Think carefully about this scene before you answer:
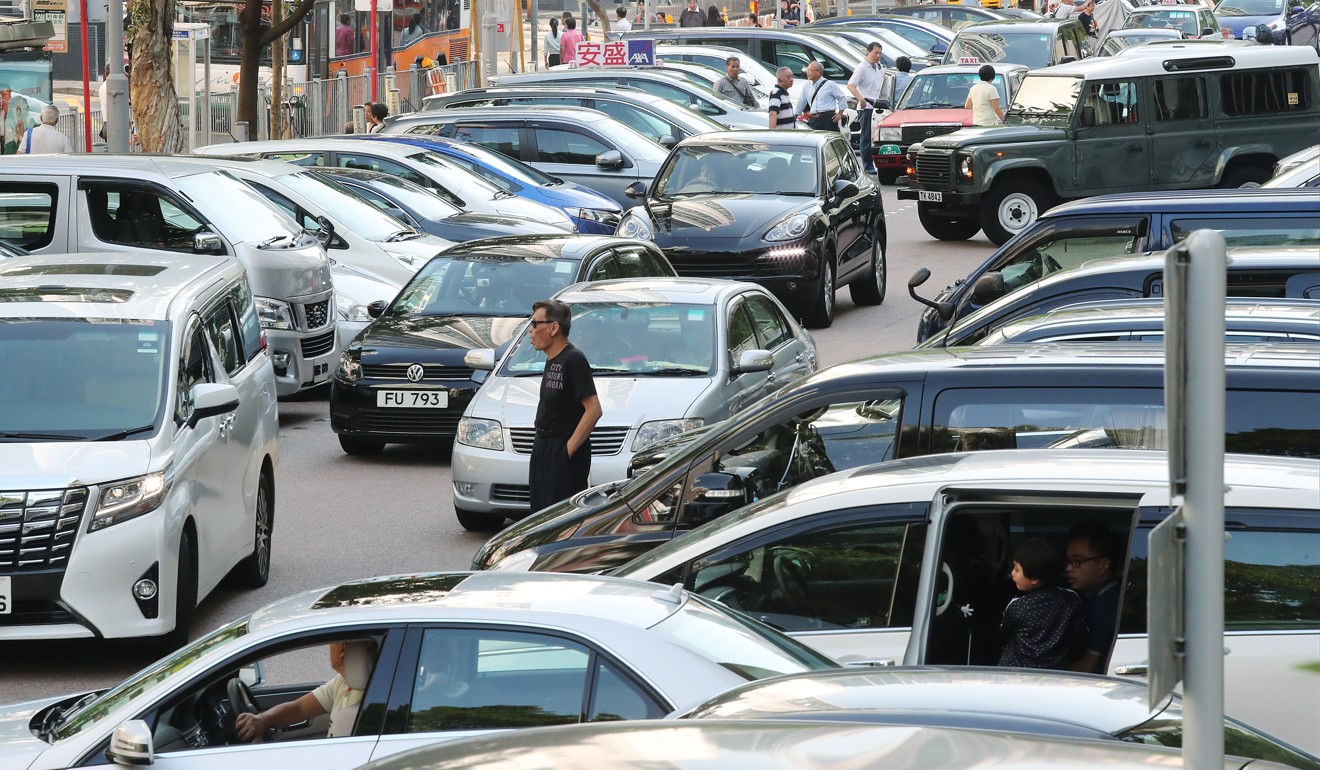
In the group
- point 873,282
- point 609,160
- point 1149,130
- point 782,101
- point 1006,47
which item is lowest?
point 873,282

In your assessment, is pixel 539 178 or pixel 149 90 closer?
pixel 539 178

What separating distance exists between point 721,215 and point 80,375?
989 cm

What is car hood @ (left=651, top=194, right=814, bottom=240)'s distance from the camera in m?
17.6

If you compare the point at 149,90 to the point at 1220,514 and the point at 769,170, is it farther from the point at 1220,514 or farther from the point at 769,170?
the point at 1220,514

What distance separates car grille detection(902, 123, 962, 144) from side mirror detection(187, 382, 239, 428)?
1986cm

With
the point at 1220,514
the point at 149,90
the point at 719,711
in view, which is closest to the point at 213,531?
the point at 719,711

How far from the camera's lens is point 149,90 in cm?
2403

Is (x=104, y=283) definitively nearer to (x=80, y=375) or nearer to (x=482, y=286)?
(x=80, y=375)

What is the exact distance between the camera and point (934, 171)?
72.7 ft

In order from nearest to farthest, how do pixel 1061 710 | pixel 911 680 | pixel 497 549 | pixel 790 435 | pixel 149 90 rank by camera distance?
1. pixel 1061 710
2. pixel 911 680
3. pixel 790 435
4. pixel 497 549
5. pixel 149 90

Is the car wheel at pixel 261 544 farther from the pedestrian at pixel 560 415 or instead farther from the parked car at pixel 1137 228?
the parked car at pixel 1137 228

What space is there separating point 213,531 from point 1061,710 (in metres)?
6.14

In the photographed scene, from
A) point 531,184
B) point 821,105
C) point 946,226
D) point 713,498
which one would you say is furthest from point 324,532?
point 821,105

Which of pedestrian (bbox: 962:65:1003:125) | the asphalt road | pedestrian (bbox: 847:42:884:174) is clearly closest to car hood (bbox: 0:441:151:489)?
the asphalt road
